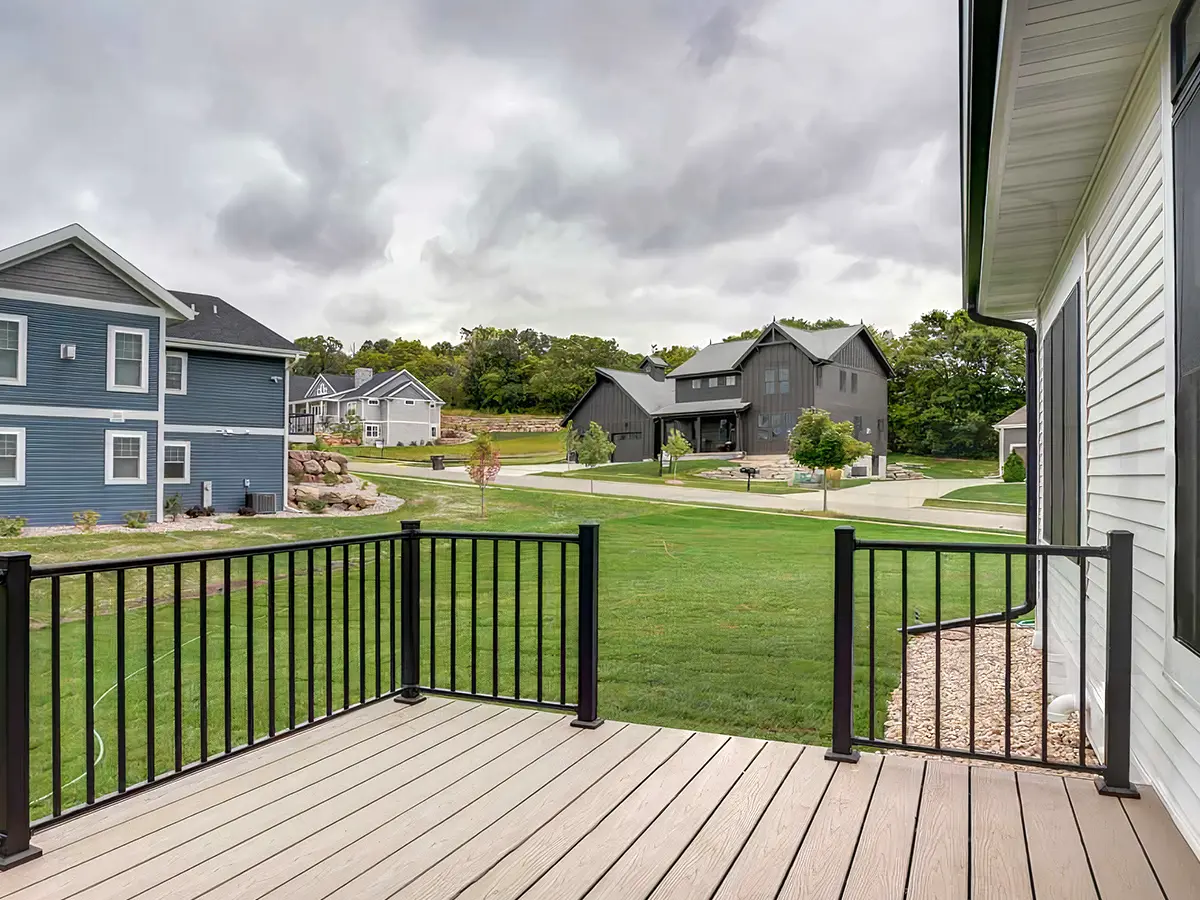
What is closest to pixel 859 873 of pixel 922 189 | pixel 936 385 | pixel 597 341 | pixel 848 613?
pixel 848 613

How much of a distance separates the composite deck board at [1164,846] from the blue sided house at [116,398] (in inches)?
283

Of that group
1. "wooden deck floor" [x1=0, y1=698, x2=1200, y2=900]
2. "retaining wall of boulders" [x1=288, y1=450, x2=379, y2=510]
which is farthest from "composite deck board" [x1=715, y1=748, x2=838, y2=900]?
"retaining wall of boulders" [x1=288, y1=450, x2=379, y2=510]

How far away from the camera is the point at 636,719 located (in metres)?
4.10

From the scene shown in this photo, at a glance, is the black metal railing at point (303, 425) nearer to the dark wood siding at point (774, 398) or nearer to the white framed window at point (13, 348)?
the white framed window at point (13, 348)

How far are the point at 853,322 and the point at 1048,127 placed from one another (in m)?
7.16

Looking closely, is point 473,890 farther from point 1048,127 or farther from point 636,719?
point 636,719

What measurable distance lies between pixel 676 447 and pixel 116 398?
17.9 feet

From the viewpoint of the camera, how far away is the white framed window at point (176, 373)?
8617 millimetres

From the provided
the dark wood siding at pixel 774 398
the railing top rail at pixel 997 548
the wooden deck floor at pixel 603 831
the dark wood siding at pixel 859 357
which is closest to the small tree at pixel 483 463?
the dark wood siding at pixel 774 398

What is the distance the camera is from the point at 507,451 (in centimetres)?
863

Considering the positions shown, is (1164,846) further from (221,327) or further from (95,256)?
(221,327)

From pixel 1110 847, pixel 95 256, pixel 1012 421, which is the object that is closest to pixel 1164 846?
pixel 1110 847

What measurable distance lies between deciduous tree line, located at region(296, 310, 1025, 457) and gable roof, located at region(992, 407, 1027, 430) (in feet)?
0.15

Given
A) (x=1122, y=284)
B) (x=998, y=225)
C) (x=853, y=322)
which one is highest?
(x=853, y=322)
